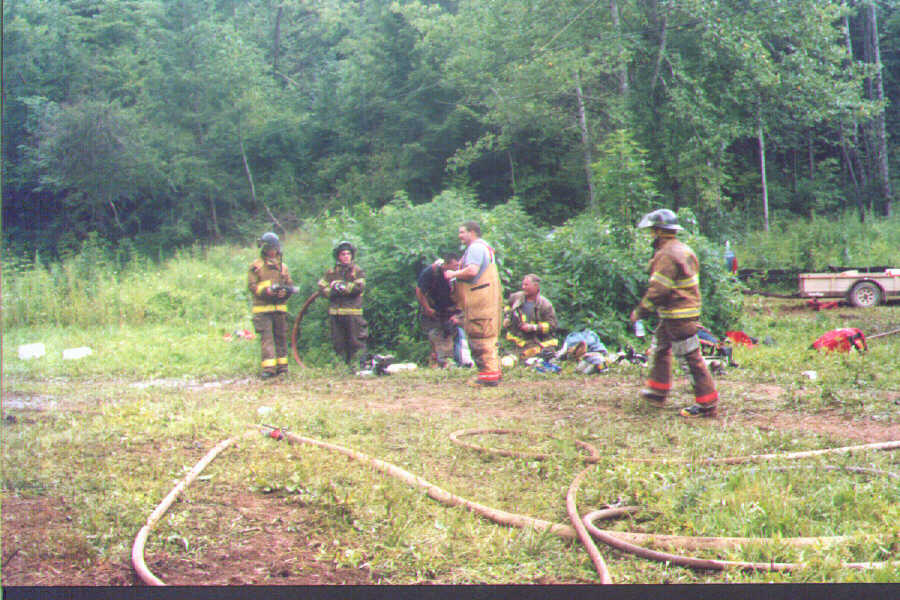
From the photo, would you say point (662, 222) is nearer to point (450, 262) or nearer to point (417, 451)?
point (417, 451)

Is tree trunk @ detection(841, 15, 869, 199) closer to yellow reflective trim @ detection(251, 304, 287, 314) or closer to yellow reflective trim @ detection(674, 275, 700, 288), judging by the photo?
yellow reflective trim @ detection(674, 275, 700, 288)

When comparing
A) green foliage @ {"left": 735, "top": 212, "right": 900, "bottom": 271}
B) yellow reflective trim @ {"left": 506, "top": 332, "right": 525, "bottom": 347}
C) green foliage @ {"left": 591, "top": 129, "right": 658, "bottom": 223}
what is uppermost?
green foliage @ {"left": 591, "top": 129, "right": 658, "bottom": 223}

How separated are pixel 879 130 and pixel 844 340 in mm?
3931

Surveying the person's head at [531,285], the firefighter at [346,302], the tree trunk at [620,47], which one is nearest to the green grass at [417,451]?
the person's head at [531,285]

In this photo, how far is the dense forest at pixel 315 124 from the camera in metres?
3.64

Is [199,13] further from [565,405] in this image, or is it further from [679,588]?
[565,405]

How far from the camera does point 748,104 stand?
7.86m

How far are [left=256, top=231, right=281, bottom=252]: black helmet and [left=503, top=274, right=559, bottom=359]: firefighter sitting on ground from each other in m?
2.89

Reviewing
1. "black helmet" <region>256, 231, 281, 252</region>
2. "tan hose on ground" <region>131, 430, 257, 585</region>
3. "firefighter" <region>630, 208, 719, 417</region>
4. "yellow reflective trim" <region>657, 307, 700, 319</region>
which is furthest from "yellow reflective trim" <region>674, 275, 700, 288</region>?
"tan hose on ground" <region>131, 430, 257, 585</region>

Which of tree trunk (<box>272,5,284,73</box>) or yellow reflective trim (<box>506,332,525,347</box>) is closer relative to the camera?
tree trunk (<box>272,5,284,73</box>)

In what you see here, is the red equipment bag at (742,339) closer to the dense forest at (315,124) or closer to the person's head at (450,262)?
the dense forest at (315,124)

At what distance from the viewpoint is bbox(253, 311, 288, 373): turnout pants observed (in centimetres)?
895

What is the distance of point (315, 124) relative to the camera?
16.0 ft

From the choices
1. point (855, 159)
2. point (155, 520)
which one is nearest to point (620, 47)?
point (855, 159)
